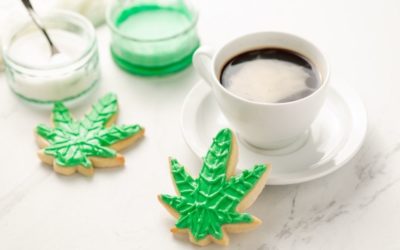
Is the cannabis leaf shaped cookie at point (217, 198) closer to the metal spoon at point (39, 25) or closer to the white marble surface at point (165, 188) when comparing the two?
the white marble surface at point (165, 188)

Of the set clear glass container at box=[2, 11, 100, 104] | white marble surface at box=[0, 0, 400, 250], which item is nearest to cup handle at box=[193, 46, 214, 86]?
white marble surface at box=[0, 0, 400, 250]

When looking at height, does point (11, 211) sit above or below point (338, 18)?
below

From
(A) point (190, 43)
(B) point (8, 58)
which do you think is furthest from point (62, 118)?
(A) point (190, 43)

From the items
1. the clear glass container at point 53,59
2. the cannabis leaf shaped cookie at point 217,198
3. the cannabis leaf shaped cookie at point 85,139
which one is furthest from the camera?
the clear glass container at point 53,59

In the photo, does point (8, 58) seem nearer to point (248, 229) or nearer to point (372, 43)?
point (248, 229)

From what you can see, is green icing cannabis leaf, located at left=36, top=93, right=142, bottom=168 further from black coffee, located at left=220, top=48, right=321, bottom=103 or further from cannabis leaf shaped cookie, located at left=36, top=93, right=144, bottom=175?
black coffee, located at left=220, top=48, right=321, bottom=103

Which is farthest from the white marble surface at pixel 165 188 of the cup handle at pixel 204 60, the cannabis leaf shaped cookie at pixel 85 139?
the cup handle at pixel 204 60

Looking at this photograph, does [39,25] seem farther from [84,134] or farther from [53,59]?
[84,134]
